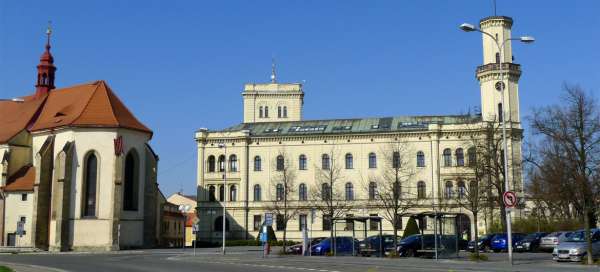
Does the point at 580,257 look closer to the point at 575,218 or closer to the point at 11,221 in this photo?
the point at 575,218

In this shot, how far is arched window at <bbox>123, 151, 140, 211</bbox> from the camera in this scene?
5862 centimetres

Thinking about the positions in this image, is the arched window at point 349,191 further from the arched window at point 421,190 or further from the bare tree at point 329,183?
the arched window at point 421,190

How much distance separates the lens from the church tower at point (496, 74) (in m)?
73.3

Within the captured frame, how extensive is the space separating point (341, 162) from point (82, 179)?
32692 millimetres

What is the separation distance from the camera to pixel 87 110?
58469mm

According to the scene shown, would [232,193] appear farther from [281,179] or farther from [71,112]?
[71,112]

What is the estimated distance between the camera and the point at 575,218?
5784 cm

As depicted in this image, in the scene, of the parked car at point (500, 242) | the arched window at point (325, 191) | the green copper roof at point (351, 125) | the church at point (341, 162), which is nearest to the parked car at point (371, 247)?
the parked car at point (500, 242)

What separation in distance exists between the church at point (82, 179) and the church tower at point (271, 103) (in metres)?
41.1

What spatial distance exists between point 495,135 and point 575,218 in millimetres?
10052

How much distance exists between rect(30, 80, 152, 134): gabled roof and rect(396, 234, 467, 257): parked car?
31.1 meters

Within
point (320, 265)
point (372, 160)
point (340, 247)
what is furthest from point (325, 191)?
point (320, 265)

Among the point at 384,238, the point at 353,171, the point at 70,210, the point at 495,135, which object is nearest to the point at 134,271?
the point at 384,238

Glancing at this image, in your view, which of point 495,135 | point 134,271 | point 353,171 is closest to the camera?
point 134,271
